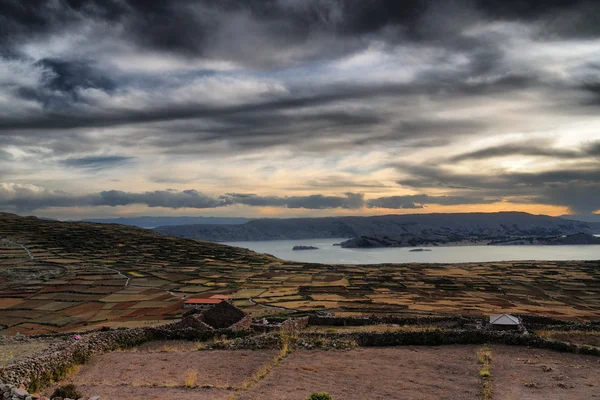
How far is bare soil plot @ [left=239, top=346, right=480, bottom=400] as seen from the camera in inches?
616

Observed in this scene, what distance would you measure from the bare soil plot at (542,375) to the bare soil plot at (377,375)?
108 cm

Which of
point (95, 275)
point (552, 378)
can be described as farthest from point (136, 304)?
point (552, 378)

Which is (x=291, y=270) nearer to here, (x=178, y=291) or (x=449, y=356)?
(x=178, y=291)

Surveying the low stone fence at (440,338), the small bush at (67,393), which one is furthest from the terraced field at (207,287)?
the small bush at (67,393)

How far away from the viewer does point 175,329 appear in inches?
1091

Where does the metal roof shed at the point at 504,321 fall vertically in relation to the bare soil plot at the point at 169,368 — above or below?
above

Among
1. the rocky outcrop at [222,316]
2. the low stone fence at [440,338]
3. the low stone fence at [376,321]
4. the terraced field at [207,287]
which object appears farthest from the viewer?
the terraced field at [207,287]

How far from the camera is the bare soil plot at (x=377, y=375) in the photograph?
1566 cm

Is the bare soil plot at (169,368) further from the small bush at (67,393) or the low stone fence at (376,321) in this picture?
the low stone fence at (376,321)

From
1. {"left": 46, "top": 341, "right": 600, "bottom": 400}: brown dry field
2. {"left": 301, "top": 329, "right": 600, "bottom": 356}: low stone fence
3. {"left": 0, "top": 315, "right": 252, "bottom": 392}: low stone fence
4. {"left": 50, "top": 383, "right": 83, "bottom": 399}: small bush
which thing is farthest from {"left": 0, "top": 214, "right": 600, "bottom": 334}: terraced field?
{"left": 50, "top": 383, "right": 83, "bottom": 399}: small bush

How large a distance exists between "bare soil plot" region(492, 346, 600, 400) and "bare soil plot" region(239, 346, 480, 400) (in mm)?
1083

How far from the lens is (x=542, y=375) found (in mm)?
17484

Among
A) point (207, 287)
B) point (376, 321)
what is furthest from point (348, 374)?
point (207, 287)

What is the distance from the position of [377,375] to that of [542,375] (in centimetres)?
669
